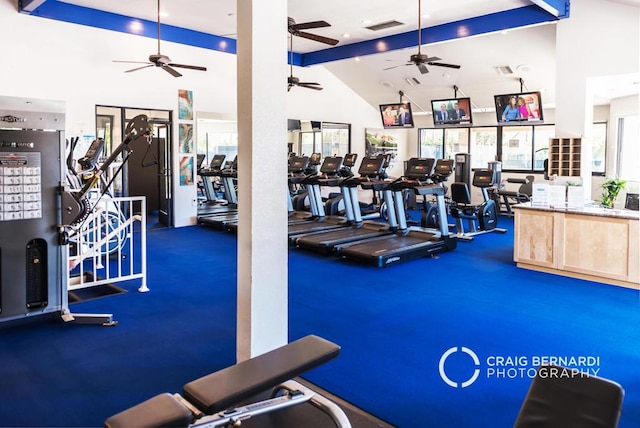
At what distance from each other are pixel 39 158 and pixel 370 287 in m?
3.64

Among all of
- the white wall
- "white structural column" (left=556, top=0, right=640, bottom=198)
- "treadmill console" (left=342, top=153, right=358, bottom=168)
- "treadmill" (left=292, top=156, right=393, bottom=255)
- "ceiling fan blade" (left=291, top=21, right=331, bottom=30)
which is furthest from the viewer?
"treadmill console" (left=342, top=153, right=358, bottom=168)

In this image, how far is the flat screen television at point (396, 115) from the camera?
1301 centimetres

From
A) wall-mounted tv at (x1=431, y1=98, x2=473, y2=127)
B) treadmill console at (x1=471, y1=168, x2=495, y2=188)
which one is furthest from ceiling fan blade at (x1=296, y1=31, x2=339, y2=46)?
wall-mounted tv at (x1=431, y1=98, x2=473, y2=127)

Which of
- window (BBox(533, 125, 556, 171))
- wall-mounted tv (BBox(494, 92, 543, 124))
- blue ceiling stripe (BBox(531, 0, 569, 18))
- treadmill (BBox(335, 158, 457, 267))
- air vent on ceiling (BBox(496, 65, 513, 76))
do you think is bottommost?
treadmill (BBox(335, 158, 457, 267))

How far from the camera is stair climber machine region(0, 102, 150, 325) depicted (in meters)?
4.16

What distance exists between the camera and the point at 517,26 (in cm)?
862

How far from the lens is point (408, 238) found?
25.8 feet

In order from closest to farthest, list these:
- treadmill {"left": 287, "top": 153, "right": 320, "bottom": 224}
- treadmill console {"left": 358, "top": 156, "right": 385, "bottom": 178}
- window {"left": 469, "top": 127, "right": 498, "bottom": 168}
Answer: treadmill console {"left": 358, "top": 156, "right": 385, "bottom": 178}, treadmill {"left": 287, "top": 153, "right": 320, "bottom": 224}, window {"left": 469, "top": 127, "right": 498, "bottom": 168}

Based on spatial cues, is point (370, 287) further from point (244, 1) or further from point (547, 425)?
point (547, 425)

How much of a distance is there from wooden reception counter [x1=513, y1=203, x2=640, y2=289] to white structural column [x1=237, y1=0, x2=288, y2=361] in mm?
4357

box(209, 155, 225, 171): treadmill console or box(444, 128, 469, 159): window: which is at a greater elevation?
box(444, 128, 469, 159): window

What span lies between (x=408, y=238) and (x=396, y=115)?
626 cm

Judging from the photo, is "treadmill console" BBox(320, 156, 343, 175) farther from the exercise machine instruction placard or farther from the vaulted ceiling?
the exercise machine instruction placard

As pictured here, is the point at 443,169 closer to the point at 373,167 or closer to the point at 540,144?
the point at 373,167
